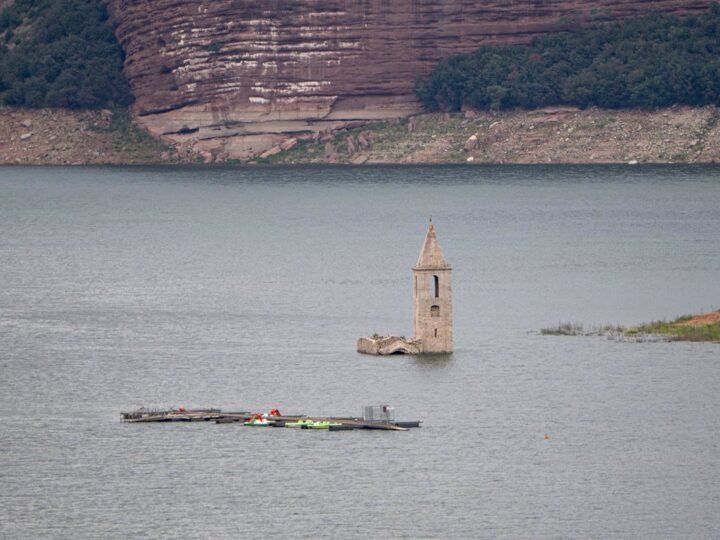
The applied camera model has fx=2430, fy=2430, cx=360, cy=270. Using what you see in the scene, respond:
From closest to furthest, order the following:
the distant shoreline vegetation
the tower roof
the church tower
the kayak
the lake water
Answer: the lake water → the kayak → the tower roof → the church tower → the distant shoreline vegetation

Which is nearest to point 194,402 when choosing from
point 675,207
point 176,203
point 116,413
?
point 116,413

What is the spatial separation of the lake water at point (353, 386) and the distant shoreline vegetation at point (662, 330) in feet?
4.75

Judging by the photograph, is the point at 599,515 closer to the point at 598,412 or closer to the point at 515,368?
the point at 598,412

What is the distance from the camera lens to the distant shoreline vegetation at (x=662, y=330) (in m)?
89.7

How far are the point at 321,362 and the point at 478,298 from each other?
2256 centimetres

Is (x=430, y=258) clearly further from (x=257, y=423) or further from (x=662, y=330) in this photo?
(x=257, y=423)

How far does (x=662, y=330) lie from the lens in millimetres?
91875

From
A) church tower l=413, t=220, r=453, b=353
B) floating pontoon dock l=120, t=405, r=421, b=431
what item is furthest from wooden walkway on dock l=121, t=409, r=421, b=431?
church tower l=413, t=220, r=453, b=353

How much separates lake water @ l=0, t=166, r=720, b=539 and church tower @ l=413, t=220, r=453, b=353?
145 centimetres

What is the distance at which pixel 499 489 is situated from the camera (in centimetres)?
6700

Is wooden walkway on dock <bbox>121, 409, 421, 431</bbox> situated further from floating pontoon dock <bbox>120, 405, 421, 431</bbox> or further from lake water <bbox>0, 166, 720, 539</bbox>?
lake water <bbox>0, 166, 720, 539</bbox>

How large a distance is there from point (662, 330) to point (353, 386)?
15.6m

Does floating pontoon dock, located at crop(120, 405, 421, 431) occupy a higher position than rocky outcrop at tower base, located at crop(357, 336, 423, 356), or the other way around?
rocky outcrop at tower base, located at crop(357, 336, 423, 356)

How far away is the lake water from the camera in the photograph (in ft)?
213
